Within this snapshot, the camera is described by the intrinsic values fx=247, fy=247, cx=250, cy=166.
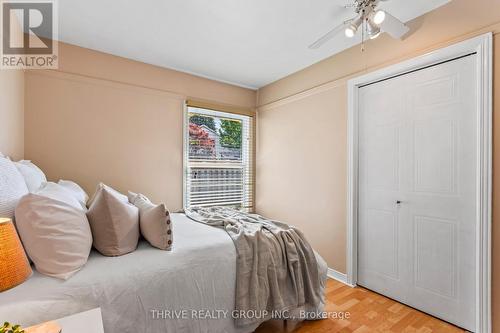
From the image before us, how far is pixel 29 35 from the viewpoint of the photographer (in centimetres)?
250

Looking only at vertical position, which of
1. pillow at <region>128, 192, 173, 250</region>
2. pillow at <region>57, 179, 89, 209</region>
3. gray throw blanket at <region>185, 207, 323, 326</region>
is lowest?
gray throw blanket at <region>185, 207, 323, 326</region>

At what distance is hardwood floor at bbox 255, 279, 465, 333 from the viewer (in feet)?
6.37

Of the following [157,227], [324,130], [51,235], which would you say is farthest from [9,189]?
[324,130]

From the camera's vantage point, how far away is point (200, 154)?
3623mm

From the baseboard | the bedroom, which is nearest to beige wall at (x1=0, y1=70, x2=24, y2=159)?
the bedroom

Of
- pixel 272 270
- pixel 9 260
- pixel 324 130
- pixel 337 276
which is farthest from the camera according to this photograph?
pixel 324 130

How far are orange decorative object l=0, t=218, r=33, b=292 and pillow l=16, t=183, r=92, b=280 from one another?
336mm

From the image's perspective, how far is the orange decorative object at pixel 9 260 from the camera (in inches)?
31.8

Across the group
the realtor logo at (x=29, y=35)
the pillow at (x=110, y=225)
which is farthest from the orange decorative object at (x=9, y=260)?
the realtor logo at (x=29, y=35)

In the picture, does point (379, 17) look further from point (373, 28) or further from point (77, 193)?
point (77, 193)

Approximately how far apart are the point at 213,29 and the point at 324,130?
5.48 ft

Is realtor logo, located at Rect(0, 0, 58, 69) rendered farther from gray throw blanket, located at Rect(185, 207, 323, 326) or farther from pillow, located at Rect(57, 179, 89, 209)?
gray throw blanket, located at Rect(185, 207, 323, 326)

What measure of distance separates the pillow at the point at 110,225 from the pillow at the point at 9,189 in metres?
0.34

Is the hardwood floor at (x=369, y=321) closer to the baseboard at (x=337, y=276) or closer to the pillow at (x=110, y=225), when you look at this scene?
the baseboard at (x=337, y=276)
